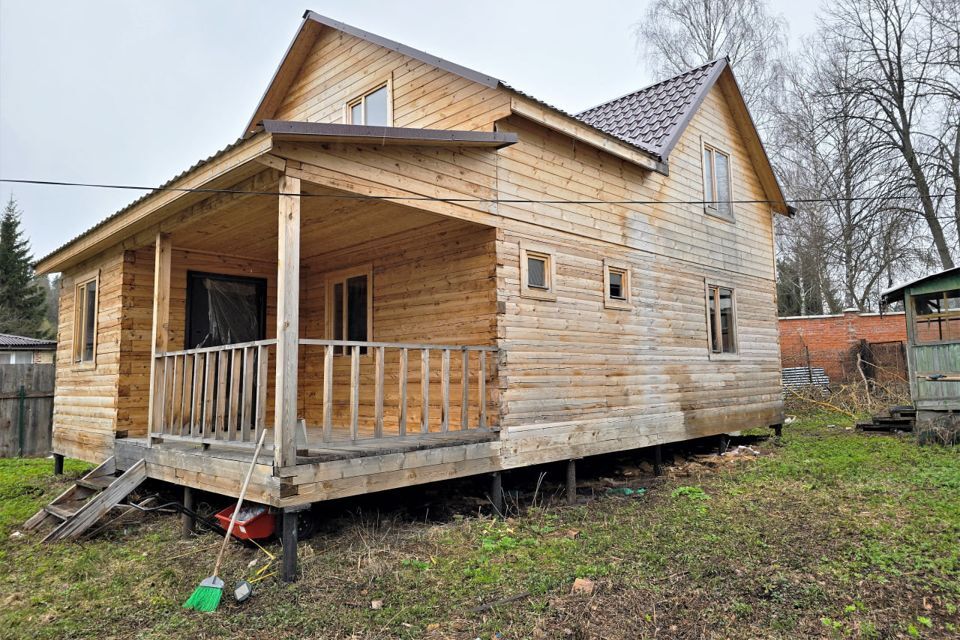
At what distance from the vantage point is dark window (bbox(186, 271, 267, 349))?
951 cm

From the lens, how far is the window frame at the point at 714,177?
39.7ft

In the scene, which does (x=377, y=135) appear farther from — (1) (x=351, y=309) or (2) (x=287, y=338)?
(1) (x=351, y=309)

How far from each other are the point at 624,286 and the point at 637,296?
326 millimetres

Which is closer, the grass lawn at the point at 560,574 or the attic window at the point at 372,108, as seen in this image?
the grass lawn at the point at 560,574

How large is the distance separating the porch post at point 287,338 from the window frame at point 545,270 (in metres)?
3.20

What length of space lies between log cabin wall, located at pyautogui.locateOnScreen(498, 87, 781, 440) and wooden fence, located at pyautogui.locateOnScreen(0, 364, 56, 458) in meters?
12.2

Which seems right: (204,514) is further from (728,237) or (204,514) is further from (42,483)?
(728,237)

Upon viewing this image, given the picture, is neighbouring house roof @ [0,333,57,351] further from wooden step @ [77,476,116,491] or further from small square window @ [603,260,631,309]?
small square window @ [603,260,631,309]

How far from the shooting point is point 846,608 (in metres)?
4.96

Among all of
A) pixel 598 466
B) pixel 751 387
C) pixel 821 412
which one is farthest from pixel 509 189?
pixel 821 412

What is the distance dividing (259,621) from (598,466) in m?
6.72

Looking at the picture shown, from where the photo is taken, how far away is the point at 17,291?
3372 cm

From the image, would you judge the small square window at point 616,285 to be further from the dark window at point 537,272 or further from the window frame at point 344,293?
the window frame at point 344,293

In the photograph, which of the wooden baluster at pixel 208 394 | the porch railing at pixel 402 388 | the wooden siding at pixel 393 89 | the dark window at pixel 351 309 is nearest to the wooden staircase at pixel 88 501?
the wooden baluster at pixel 208 394
